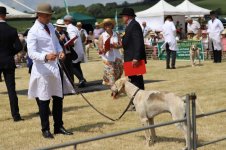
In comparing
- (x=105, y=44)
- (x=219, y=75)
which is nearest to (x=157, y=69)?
(x=219, y=75)

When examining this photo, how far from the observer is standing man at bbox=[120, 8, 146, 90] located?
9031mm

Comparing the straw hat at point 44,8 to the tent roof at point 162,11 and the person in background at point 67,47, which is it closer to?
the person in background at point 67,47

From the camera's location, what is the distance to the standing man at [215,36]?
19.8 m

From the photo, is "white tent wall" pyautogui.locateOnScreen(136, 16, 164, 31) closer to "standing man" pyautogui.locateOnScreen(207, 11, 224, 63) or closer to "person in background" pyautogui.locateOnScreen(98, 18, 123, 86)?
"standing man" pyautogui.locateOnScreen(207, 11, 224, 63)

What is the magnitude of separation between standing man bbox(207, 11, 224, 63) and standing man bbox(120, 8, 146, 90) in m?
11.1

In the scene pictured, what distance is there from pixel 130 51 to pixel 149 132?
99.4 inches

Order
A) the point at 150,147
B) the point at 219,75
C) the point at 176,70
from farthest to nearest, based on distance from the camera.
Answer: the point at 176,70 < the point at 219,75 < the point at 150,147

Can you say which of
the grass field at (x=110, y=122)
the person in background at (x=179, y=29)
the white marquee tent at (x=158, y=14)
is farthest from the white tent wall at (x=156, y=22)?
the grass field at (x=110, y=122)

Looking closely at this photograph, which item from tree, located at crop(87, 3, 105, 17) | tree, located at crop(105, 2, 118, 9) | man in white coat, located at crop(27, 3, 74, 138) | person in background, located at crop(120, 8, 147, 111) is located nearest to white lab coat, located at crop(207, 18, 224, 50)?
person in background, located at crop(120, 8, 147, 111)

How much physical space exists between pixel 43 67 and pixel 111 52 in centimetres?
Result: 372

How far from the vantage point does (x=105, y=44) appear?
10.9 meters

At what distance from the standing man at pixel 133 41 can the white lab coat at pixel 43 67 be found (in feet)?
6.17

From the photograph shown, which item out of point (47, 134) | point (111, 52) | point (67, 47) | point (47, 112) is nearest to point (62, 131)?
point (47, 134)

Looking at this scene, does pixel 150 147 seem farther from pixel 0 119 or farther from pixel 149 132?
pixel 0 119
